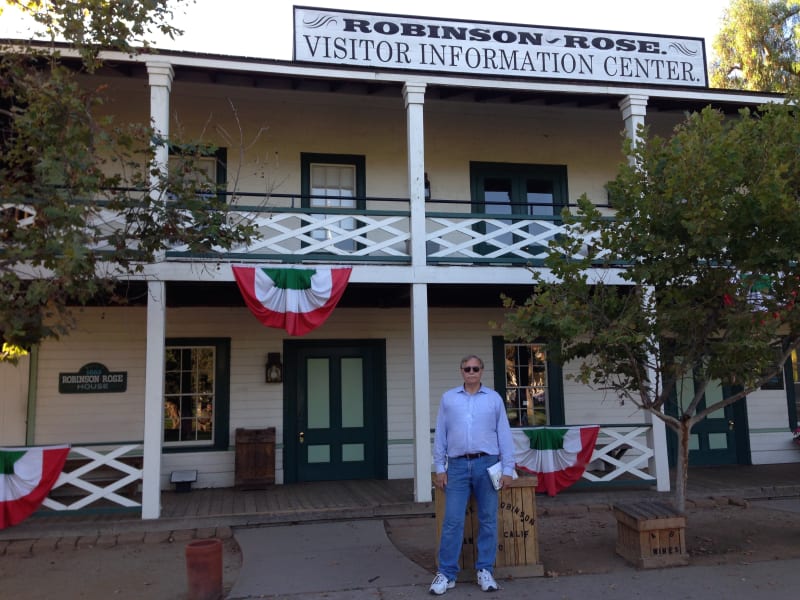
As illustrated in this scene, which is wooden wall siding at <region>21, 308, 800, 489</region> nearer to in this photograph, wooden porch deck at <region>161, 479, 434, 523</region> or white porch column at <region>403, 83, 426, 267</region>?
wooden porch deck at <region>161, 479, 434, 523</region>

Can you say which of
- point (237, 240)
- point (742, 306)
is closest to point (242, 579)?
point (237, 240)

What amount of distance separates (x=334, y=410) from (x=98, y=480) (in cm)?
361

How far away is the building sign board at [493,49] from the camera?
30.5ft

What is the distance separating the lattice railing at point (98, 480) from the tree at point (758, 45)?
19119 mm

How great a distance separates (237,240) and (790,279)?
5500mm

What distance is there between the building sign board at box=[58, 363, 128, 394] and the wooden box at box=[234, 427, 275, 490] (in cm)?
197

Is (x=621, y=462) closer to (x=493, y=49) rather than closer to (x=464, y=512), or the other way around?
(x=464, y=512)

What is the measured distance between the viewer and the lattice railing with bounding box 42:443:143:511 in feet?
25.8

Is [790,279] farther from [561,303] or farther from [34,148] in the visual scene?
[34,148]

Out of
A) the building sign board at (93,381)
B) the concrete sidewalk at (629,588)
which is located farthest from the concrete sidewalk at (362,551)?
the building sign board at (93,381)

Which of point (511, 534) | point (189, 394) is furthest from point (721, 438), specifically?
point (189, 394)

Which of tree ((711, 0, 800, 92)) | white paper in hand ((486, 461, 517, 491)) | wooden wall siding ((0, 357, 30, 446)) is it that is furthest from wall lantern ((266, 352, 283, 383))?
tree ((711, 0, 800, 92))

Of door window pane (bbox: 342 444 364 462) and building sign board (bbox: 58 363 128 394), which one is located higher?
Result: building sign board (bbox: 58 363 128 394)

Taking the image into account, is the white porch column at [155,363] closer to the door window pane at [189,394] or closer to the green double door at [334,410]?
the door window pane at [189,394]
